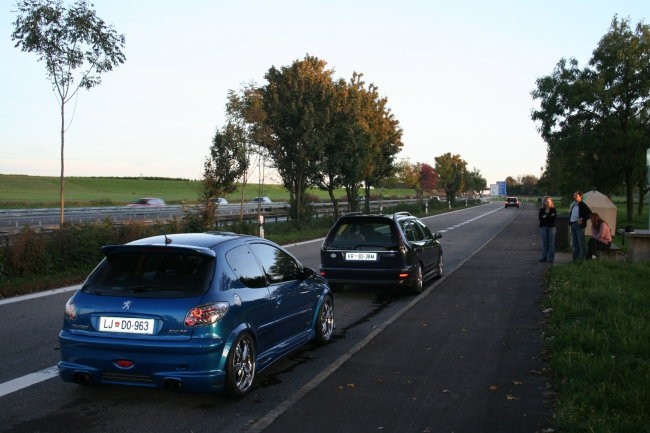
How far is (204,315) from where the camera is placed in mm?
4961

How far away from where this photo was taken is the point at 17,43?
15.4 m

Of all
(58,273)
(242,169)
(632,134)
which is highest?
(632,134)

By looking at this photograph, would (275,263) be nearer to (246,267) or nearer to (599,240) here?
(246,267)

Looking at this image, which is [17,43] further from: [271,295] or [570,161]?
[570,161]

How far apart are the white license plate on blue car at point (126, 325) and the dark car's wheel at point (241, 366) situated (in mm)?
718

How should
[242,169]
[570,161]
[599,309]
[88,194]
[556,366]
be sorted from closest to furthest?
[556,366], [599,309], [242,169], [570,161], [88,194]

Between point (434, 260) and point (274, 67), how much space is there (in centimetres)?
1810

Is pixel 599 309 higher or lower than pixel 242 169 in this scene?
lower

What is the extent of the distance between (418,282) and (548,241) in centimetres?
A: 678

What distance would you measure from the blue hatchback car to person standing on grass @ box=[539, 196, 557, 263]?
1179 cm

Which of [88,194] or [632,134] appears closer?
[632,134]

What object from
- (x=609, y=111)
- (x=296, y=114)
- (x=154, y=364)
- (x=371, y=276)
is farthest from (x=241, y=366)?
(x=609, y=111)

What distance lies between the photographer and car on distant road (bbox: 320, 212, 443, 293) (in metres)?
10.7

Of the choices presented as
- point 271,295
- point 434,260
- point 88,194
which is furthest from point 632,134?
point 88,194
